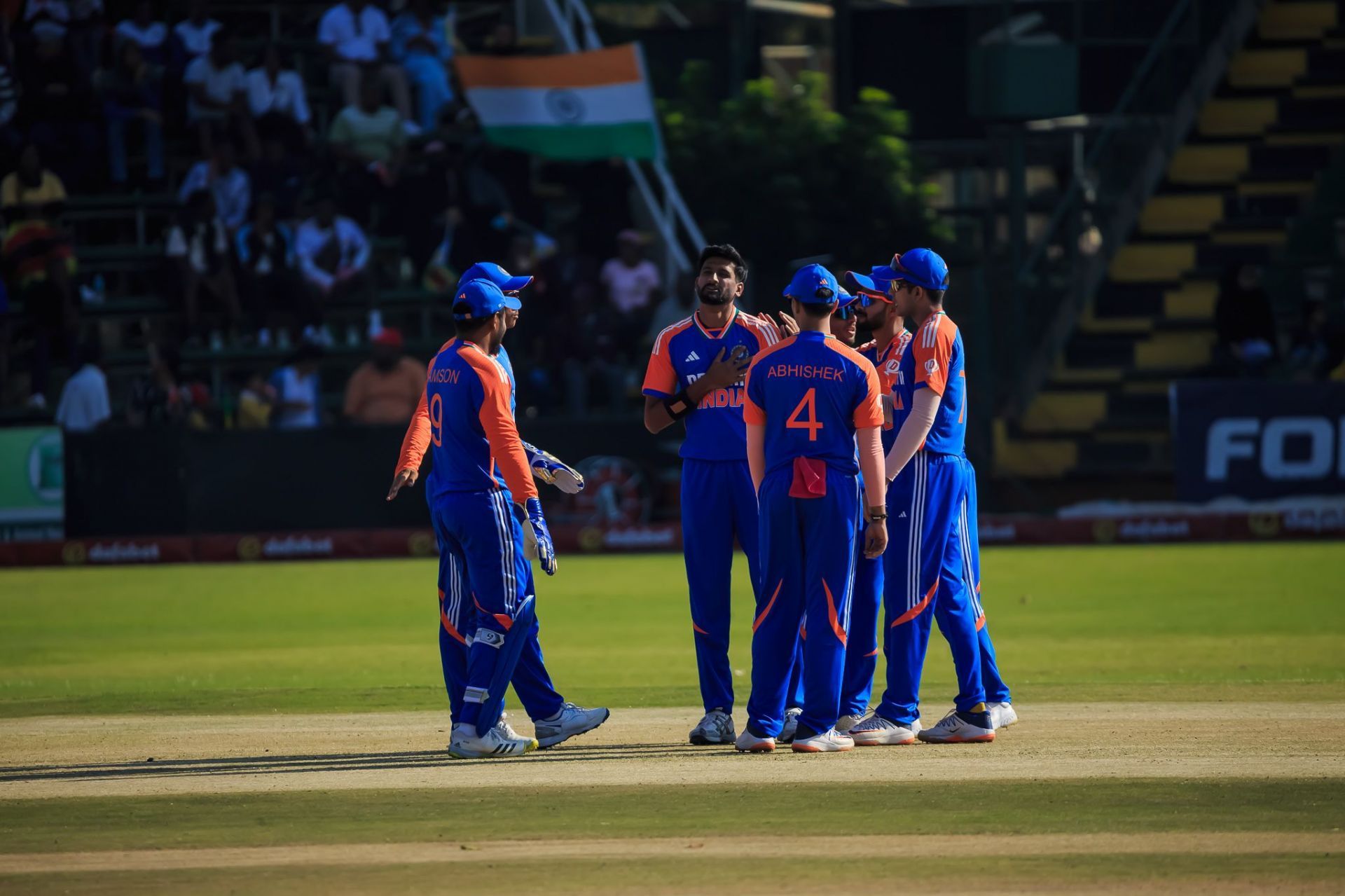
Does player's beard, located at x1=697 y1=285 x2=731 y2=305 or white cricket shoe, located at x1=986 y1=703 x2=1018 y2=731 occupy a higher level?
player's beard, located at x1=697 y1=285 x2=731 y2=305

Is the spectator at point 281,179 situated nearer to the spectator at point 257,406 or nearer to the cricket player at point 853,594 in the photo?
the spectator at point 257,406

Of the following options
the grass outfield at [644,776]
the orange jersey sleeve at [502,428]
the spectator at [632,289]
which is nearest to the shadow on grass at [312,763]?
the grass outfield at [644,776]

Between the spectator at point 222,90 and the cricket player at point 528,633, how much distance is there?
16834 mm

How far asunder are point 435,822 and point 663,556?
46.8ft

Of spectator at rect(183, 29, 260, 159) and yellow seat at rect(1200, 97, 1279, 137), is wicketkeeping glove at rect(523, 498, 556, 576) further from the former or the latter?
yellow seat at rect(1200, 97, 1279, 137)

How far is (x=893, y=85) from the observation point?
32.6 metres

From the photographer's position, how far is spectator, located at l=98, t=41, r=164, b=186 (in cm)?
2519

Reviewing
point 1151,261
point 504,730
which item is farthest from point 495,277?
point 1151,261

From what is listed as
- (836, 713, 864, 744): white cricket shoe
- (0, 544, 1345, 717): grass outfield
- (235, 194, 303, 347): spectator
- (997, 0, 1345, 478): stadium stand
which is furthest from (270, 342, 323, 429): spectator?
(836, 713, 864, 744): white cricket shoe

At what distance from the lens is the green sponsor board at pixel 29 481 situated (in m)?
21.6

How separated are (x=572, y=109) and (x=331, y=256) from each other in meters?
3.85

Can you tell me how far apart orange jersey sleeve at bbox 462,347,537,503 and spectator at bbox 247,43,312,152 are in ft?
56.5

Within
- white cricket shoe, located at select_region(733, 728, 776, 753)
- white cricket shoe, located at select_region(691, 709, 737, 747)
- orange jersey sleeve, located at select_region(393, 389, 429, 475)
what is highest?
orange jersey sleeve, located at select_region(393, 389, 429, 475)

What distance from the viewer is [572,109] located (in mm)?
25719
